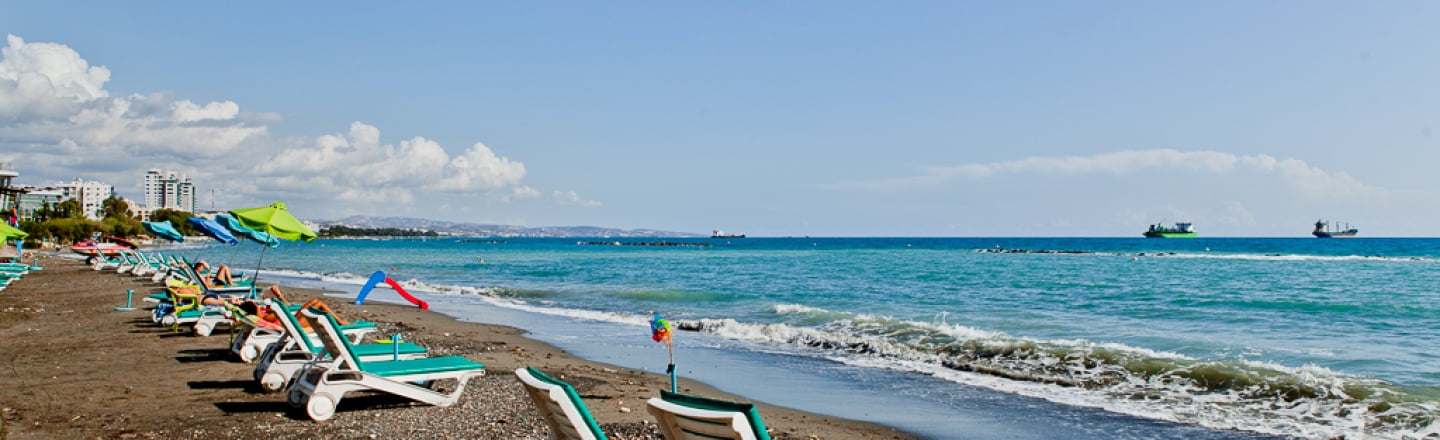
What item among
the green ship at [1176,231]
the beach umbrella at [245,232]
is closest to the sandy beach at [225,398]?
the beach umbrella at [245,232]

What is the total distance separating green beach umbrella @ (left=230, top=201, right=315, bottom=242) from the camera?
12.4 m

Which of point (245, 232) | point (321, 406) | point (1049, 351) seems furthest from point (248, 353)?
point (1049, 351)

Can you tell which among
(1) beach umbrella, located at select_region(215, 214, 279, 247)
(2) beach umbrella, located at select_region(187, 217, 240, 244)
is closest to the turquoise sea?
(1) beach umbrella, located at select_region(215, 214, 279, 247)

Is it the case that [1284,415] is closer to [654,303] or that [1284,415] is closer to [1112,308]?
[1112,308]

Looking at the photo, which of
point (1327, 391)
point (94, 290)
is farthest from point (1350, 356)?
point (94, 290)

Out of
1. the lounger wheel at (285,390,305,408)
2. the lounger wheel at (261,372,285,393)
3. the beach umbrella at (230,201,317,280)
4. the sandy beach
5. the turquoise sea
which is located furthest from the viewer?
the beach umbrella at (230,201,317,280)

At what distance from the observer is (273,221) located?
41.4 ft

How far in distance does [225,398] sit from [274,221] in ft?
14.8

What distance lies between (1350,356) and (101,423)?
1611 cm

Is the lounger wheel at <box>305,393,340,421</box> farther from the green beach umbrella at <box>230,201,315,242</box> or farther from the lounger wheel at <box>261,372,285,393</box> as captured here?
the green beach umbrella at <box>230,201,315,242</box>

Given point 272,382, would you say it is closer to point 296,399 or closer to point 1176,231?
point 296,399

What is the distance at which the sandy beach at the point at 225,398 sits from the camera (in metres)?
7.44

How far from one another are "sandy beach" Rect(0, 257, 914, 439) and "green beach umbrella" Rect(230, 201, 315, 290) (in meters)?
1.79

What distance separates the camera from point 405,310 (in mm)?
22359
